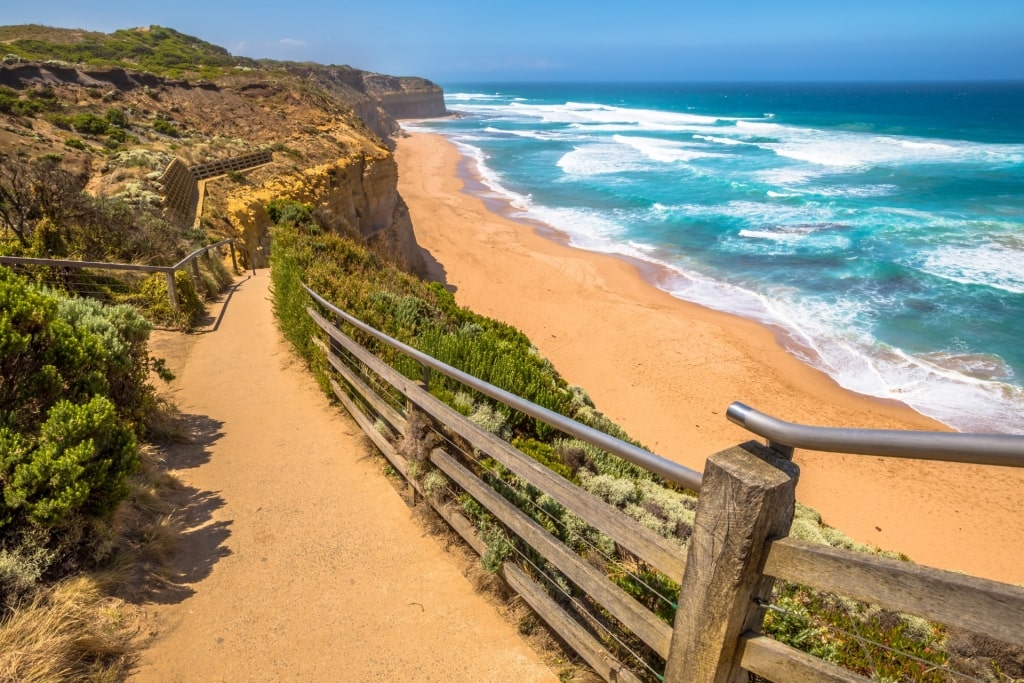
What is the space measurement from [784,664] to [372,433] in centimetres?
404

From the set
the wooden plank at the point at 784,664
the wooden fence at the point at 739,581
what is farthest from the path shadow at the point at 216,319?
the wooden plank at the point at 784,664

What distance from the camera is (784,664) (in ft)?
5.95

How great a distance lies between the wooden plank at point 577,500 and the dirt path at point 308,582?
112 centimetres

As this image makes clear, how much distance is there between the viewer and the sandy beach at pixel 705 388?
10.1 meters

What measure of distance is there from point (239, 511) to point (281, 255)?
489 cm

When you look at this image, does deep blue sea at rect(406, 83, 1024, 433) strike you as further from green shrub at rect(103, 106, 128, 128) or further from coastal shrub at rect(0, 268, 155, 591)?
green shrub at rect(103, 106, 128, 128)

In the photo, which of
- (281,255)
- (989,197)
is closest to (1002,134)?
(989,197)

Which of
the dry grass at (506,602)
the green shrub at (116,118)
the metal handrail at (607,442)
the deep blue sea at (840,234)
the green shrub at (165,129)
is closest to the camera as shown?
the metal handrail at (607,442)

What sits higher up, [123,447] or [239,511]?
[123,447]

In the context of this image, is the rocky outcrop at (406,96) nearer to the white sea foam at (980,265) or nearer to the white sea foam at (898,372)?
the white sea foam at (980,265)

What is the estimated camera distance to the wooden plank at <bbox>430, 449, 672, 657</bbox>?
231 centimetres

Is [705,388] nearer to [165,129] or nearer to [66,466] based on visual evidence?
[66,466]

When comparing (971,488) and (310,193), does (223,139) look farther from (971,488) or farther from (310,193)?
(971,488)

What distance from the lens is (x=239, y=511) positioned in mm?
4691
